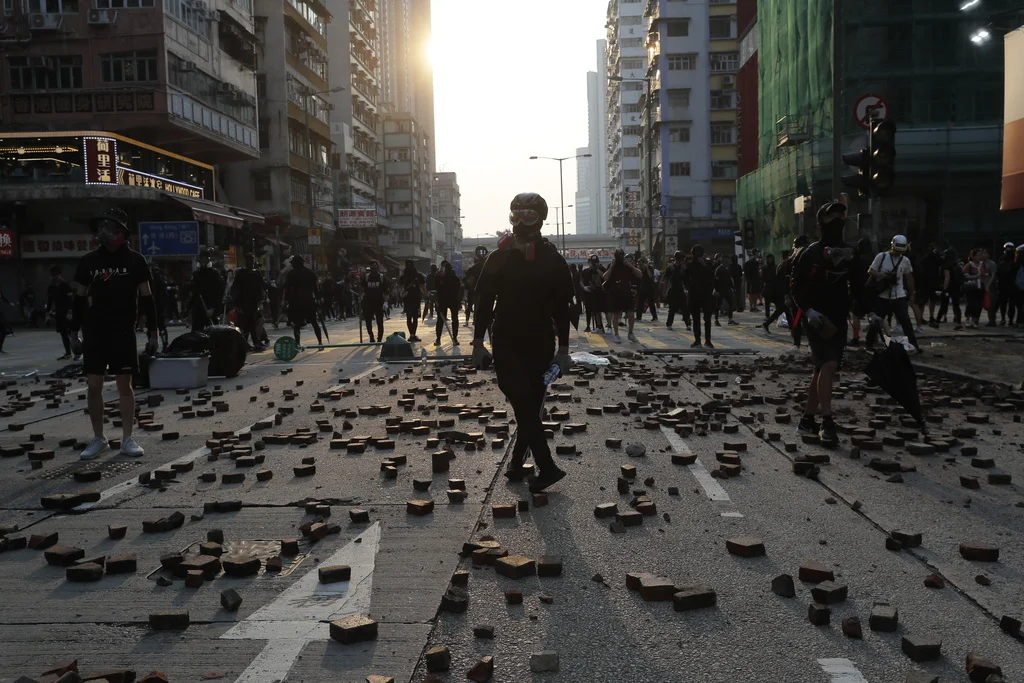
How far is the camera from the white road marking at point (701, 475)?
612 centimetres

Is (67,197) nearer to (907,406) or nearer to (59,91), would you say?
(59,91)

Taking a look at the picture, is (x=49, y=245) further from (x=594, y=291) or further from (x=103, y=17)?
(x=594, y=291)

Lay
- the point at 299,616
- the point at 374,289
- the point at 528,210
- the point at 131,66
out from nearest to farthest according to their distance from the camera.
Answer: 1. the point at 299,616
2. the point at 528,210
3. the point at 374,289
4. the point at 131,66

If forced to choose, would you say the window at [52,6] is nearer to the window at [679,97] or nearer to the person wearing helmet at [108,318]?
the person wearing helmet at [108,318]

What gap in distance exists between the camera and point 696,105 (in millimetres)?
78625

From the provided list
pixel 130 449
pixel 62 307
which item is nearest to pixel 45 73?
pixel 62 307

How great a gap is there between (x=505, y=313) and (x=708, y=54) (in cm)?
7659

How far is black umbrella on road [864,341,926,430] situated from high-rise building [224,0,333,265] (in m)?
47.9

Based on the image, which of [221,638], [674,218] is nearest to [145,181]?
[221,638]

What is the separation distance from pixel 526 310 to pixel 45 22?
38218mm

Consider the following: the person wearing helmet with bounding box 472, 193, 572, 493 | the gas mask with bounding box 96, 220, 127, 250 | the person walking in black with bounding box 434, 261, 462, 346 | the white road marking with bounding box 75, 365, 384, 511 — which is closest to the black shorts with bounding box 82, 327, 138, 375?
the gas mask with bounding box 96, 220, 127, 250

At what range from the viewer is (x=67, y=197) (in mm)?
36938

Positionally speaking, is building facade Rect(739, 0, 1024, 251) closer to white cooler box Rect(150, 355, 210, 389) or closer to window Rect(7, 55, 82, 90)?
window Rect(7, 55, 82, 90)

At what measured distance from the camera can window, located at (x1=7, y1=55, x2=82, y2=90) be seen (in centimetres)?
3850
